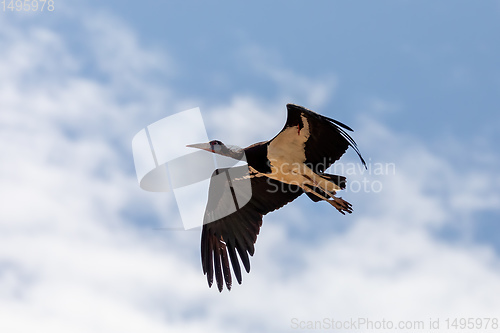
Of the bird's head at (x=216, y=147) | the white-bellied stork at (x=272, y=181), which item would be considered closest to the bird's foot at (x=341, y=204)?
the white-bellied stork at (x=272, y=181)

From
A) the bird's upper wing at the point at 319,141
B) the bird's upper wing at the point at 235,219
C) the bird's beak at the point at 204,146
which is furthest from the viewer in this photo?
the bird's upper wing at the point at 235,219

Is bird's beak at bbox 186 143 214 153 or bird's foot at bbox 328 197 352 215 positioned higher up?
bird's beak at bbox 186 143 214 153

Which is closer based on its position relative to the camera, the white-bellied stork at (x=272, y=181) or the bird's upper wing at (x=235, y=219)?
the white-bellied stork at (x=272, y=181)

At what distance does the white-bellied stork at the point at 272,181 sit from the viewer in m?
10.4

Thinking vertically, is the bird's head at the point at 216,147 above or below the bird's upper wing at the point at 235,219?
above

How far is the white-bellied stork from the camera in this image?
10352mm

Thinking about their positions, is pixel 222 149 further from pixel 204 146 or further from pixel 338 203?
pixel 338 203

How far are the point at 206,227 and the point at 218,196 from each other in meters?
0.59

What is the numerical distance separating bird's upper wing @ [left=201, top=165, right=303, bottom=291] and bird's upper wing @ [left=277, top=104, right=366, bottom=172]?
1006 millimetres

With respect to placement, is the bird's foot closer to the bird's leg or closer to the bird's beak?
the bird's leg

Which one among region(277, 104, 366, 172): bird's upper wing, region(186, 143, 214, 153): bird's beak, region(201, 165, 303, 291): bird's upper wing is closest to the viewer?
region(277, 104, 366, 172): bird's upper wing

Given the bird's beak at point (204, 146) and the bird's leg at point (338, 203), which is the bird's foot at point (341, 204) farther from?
the bird's beak at point (204, 146)

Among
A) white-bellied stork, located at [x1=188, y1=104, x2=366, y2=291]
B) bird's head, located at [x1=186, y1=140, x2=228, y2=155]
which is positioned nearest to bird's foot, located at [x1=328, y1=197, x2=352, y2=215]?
white-bellied stork, located at [x1=188, y1=104, x2=366, y2=291]

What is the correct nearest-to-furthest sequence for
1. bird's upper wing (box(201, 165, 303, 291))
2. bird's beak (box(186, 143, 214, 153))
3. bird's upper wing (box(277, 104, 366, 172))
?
bird's upper wing (box(277, 104, 366, 172)), bird's beak (box(186, 143, 214, 153)), bird's upper wing (box(201, 165, 303, 291))
